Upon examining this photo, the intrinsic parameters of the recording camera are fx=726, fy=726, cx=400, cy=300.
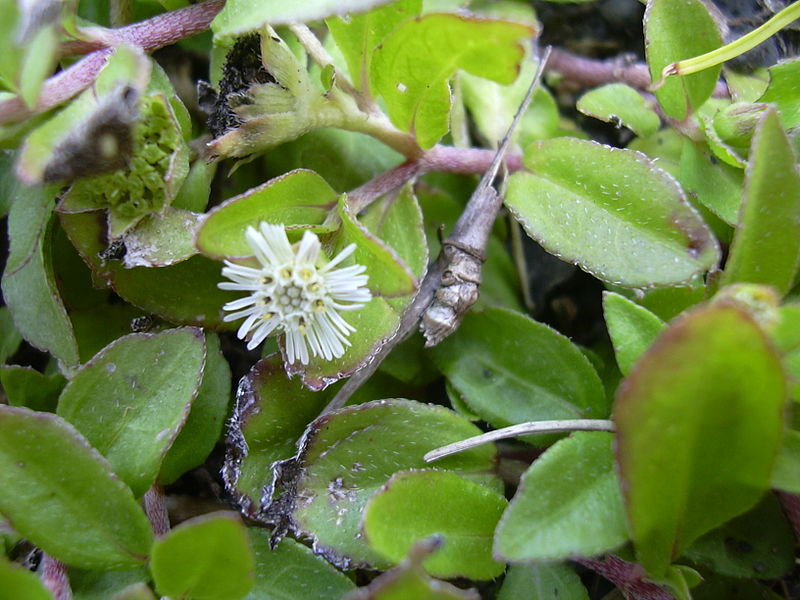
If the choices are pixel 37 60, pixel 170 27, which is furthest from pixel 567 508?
pixel 170 27

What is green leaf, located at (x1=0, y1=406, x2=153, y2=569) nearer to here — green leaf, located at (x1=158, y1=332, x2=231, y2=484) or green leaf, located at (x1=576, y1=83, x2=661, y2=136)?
green leaf, located at (x1=158, y1=332, x2=231, y2=484)

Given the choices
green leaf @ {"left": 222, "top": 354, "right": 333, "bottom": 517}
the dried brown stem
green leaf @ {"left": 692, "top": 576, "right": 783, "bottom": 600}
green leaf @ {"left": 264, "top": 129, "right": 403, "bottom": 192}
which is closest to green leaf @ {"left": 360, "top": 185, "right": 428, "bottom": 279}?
green leaf @ {"left": 264, "top": 129, "right": 403, "bottom": 192}

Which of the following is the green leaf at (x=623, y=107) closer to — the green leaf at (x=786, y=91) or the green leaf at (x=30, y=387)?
the green leaf at (x=786, y=91)

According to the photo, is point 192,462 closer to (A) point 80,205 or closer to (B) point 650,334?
(A) point 80,205

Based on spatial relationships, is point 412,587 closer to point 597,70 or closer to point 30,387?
point 30,387

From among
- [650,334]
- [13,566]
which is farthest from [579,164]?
[13,566]

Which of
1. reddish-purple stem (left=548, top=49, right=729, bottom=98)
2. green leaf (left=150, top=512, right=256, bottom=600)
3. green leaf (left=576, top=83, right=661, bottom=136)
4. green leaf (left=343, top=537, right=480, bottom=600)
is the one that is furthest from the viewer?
reddish-purple stem (left=548, top=49, right=729, bottom=98)

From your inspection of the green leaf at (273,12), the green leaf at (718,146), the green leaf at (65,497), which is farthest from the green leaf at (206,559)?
the green leaf at (718,146)
